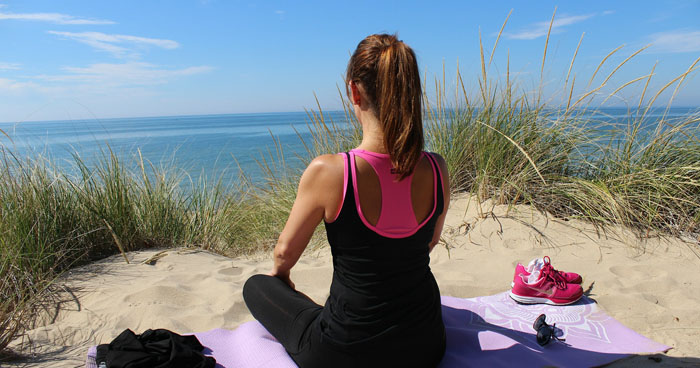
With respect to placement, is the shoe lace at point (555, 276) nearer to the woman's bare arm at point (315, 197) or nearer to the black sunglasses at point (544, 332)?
the black sunglasses at point (544, 332)

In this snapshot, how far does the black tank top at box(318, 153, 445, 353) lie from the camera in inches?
55.9

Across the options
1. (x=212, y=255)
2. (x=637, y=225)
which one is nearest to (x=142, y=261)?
(x=212, y=255)

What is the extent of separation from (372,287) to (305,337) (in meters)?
0.39

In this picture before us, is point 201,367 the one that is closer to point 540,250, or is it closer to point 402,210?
point 402,210

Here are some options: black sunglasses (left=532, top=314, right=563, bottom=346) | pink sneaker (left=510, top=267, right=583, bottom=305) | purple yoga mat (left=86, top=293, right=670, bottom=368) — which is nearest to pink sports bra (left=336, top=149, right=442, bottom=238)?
purple yoga mat (left=86, top=293, right=670, bottom=368)

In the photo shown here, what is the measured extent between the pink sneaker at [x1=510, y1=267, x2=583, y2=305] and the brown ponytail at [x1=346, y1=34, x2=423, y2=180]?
151cm

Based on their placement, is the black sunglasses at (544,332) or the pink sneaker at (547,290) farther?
the pink sneaker at (547,290)

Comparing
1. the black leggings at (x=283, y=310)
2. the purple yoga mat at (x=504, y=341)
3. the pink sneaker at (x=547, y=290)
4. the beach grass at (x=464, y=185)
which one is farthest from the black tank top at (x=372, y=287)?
the beach grass at (x=464, y=185)

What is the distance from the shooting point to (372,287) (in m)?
1.45

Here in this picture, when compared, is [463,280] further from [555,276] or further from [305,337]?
[305,337]

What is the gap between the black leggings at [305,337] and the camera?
1.49 metres

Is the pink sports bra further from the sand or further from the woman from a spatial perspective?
the sand

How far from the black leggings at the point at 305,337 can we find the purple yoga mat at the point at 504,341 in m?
0.13

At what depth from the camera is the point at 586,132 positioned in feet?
12.4
